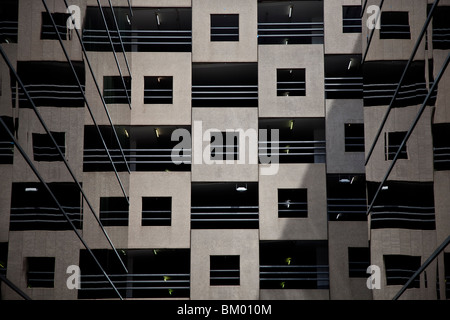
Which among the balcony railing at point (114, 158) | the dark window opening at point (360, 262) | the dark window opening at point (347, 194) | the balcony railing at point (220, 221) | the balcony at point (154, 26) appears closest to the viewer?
the balcony railing at point (114, 158)

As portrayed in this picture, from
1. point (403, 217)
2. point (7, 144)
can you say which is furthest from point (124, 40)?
point (403, 217)

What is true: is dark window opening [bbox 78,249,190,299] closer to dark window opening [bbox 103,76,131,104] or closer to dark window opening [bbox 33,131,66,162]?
dark window opening [bbox 33,131,66,162]

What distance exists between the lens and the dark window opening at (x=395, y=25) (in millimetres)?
8297

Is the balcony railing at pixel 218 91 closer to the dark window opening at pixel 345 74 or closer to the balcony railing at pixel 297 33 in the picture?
the balcony railing at pixel 297 33

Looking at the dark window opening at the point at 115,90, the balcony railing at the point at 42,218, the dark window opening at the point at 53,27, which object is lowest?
the balcony railing at the point at 42,218

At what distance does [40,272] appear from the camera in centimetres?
795

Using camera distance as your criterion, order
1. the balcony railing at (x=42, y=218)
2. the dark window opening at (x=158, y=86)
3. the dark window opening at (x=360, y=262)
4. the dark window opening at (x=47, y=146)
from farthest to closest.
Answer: the dark window opening at (x=158, y=86), the dark window opening at (x=360, y=262), the dark window opening at (x=47, y=146), the balcony railing at (x=42, y=218)

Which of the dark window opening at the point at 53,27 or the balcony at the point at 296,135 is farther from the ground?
the balcony at the point at 296,135

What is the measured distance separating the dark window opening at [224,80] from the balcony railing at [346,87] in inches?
102

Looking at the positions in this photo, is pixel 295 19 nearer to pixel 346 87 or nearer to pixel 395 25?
pixel 346 87

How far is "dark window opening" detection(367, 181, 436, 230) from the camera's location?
6816 millimetres

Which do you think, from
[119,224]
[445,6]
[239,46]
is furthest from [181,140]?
[445,6]

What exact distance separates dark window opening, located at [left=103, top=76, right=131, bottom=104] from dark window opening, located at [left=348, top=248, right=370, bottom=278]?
8506mm

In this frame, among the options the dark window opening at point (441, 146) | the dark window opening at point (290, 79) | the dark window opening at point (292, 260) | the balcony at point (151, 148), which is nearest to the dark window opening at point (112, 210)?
the balcony at point (151, 148)
